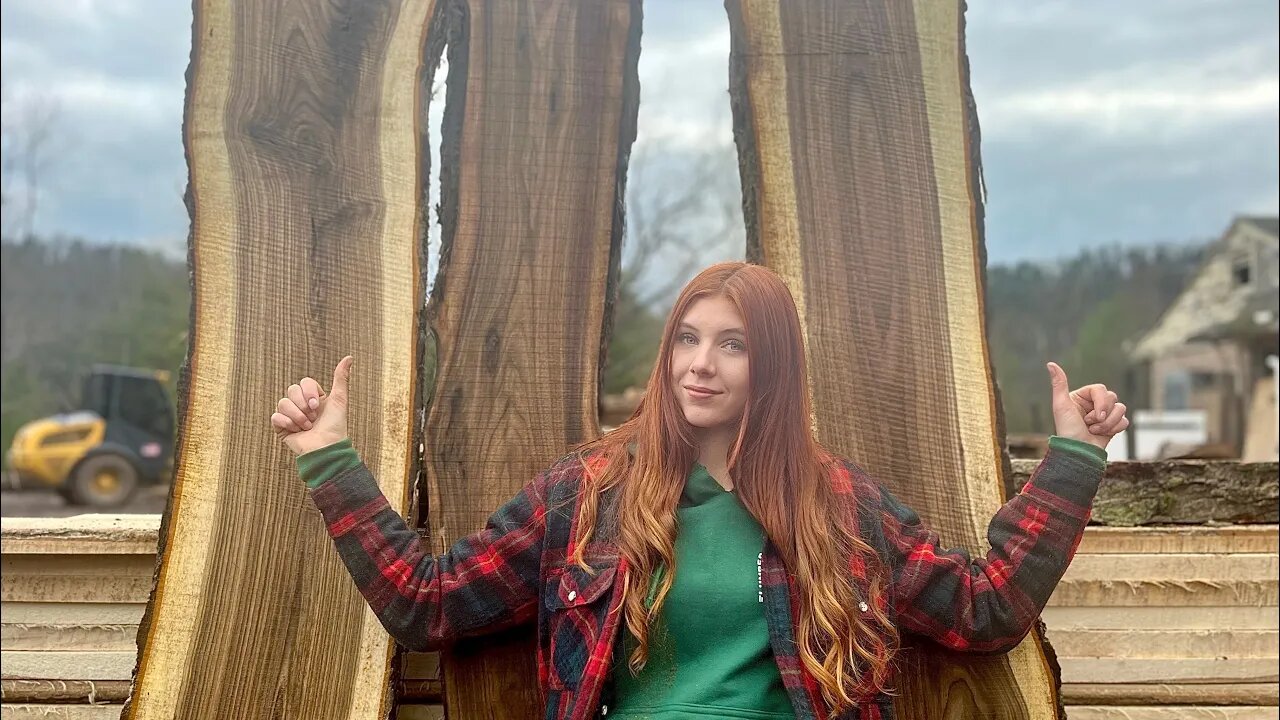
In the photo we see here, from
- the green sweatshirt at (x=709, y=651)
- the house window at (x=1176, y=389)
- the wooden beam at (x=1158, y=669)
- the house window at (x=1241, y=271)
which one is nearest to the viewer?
the green sweatshirt at (x=709, y=651)

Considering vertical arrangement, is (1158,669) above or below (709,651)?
below

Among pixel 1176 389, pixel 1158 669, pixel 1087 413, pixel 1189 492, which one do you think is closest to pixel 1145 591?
pixel 1158 669

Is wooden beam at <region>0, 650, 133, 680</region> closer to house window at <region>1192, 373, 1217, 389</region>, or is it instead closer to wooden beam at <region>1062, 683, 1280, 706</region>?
wooden beam at <region>1062, 683, 1280, 706</region>

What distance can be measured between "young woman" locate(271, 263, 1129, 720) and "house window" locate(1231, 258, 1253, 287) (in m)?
20.1

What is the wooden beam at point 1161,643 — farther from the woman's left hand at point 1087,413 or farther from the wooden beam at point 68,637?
the wooden beam at point 68,637

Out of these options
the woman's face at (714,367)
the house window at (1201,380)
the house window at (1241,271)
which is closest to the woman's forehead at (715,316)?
the woman's face at (714,367)

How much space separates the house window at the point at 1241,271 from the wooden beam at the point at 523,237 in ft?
65.9

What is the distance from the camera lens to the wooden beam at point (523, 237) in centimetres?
232

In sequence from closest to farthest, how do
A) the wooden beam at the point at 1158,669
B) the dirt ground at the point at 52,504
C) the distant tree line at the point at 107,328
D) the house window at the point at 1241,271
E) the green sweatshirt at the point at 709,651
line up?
the green sweatshirt at the point at 709,651 → the wooden beam at the point at 1158,669 → the dirt ground at the point at 52,504 → the distant tree line at the point at 107,328 → the house window at the point at 1241,271

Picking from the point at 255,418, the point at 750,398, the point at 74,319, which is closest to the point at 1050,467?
the point at 750,398

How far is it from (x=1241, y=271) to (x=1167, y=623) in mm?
19455

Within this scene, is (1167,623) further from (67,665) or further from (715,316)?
(67,665)

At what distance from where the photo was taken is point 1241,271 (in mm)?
19672

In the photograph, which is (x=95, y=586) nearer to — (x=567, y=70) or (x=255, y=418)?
(x=255, y=418)
